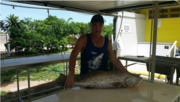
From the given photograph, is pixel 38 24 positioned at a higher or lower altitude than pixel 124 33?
higher

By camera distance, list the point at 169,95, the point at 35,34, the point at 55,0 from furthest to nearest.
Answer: the point at 35,34, the point at 55,0, the point at 169,95

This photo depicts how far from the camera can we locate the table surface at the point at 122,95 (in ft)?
3.64

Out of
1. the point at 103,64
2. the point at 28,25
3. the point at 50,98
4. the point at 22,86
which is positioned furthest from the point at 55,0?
the point at 28,25

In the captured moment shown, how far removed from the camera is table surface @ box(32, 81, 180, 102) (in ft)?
3.64

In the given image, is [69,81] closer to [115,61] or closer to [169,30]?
[115,61]

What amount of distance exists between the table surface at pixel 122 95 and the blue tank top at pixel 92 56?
387 mm

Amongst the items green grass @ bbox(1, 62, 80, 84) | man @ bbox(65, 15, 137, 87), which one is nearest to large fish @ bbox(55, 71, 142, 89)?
man @ bbox(65, 15, 137, 87)

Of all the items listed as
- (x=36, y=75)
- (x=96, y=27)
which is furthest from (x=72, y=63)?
(x=36, y=75)

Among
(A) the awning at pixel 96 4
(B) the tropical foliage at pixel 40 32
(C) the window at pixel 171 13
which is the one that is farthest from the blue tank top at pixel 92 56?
(C) the window at pixel 171 13

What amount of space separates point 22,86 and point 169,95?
19.5 feet

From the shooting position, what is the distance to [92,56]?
1635 mm

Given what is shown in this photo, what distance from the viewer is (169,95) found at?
1.21 metres

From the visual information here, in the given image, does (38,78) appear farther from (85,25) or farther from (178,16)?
(178,16)

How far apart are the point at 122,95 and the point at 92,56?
0.63 m
